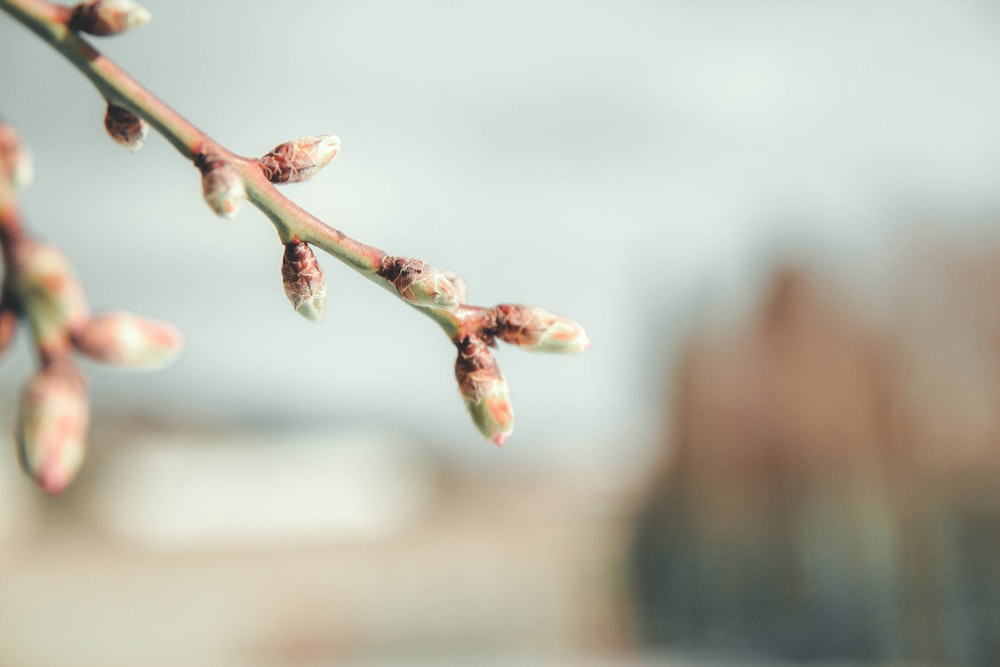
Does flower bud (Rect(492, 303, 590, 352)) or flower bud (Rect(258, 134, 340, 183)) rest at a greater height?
flower bud (Rect(258, 134, 340, 183))

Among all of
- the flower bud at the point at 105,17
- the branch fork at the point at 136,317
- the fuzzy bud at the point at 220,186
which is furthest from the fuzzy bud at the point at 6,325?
the flower bud at the point at 105,17

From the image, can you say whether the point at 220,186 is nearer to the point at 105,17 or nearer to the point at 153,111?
the point at 153,111

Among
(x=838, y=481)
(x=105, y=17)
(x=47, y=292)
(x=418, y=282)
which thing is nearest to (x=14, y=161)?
(x=47, y=292)

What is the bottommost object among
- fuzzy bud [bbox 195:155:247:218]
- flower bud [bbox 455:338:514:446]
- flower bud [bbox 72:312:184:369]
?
flower bud [bbox 72:312:184:369]

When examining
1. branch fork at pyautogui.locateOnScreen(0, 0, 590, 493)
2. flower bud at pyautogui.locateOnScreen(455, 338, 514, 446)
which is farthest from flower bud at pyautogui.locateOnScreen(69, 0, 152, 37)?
flower bud at pyautogui.locateOnScreen(455, 338, 514, 446)

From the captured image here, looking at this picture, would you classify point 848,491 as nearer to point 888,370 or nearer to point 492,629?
point 888,370

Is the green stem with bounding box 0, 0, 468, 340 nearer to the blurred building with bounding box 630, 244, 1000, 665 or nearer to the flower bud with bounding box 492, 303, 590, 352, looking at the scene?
the flower bud with bounding box 492, 303, 590, 352

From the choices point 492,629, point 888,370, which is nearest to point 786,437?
point 888,370
